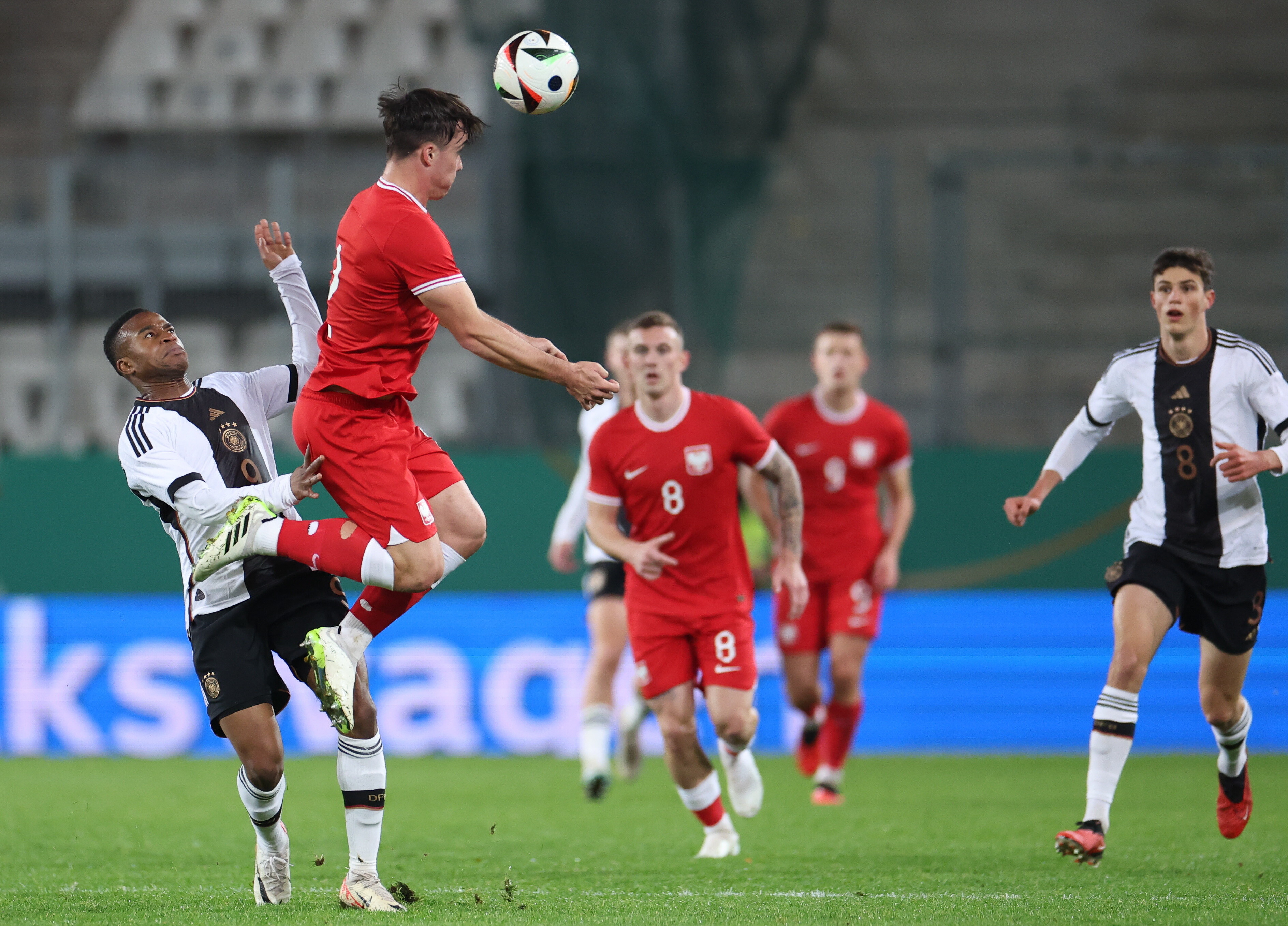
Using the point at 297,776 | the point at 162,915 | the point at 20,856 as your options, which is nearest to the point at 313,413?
the point at 162,915

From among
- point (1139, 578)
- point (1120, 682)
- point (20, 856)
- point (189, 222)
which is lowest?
point (20, 856)

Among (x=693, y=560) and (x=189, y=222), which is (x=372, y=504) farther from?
(x=189, y=222)

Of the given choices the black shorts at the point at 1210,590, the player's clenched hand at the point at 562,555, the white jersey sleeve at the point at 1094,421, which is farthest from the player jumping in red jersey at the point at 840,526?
the black shorts at the point at 1210,590

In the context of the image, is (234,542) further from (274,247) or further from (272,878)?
(274,247)

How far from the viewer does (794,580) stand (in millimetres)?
6480

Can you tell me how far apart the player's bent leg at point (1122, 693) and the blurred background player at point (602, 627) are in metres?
3.00

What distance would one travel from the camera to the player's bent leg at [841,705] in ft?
28.0

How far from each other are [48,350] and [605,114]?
15.5ft

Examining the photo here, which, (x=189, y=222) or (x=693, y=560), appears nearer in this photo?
(x=693, y=560)

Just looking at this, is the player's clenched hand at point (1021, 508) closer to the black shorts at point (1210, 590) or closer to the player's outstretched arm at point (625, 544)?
the black shorts at point (1210, 590)

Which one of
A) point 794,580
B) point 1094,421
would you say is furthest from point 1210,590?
point 794,580

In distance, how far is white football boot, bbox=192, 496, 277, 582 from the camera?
5156mm

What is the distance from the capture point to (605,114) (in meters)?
12.3

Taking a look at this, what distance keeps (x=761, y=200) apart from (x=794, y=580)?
6501mm
